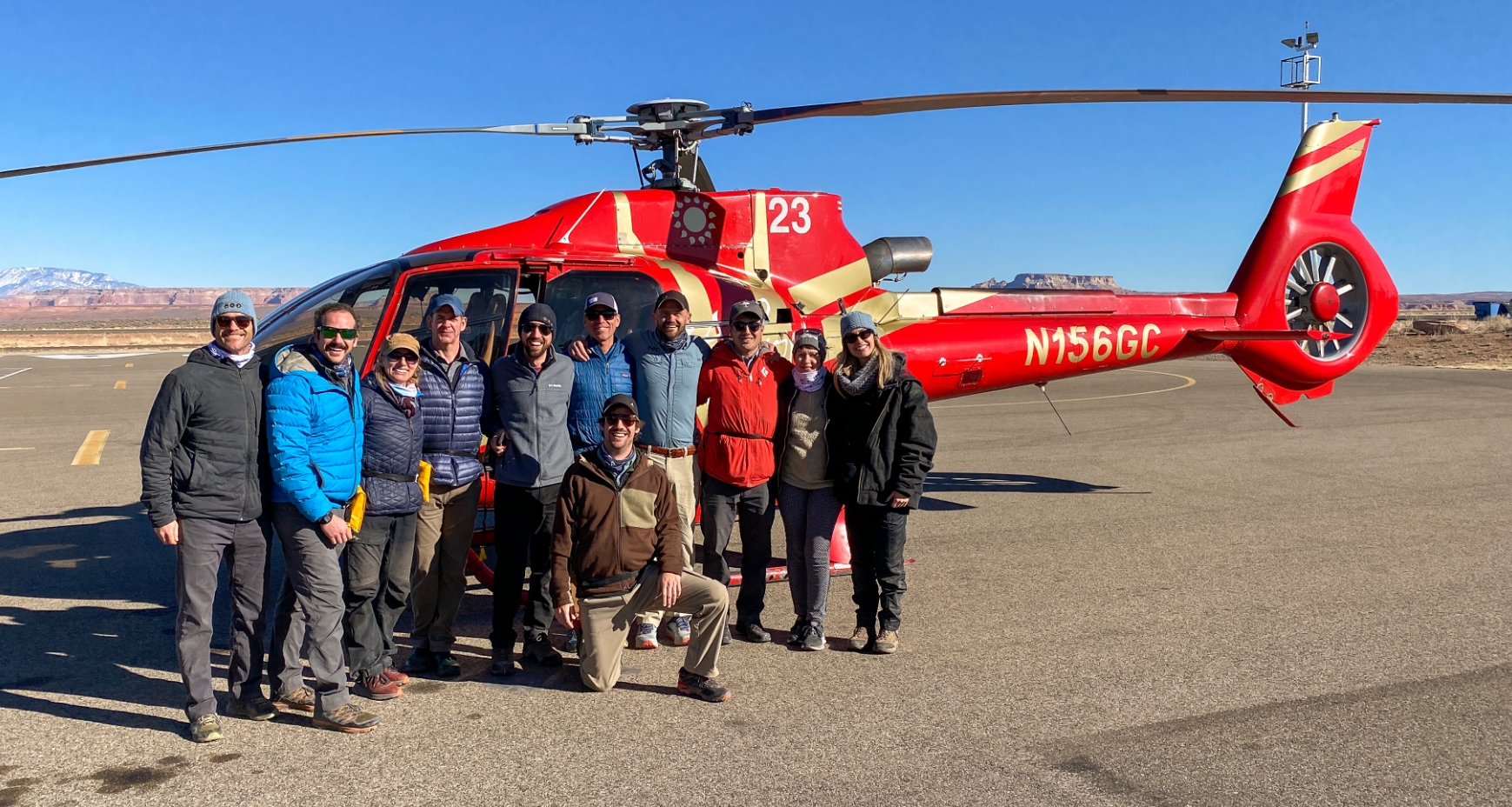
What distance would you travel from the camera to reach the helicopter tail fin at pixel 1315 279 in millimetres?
10492

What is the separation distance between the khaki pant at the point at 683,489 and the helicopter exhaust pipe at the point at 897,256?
11.3 feet

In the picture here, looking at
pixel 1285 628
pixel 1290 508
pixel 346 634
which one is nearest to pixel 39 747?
pixel 346 634

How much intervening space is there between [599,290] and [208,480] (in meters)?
2.90

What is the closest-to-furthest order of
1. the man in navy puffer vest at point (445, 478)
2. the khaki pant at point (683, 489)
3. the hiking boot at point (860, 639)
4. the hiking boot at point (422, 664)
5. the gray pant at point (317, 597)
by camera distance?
the gray pant at point (317, 597), the man in navy puffer vest at point (445, 478), the hiking boot at point (422, 664), the khaki pant at point (683, 489), the hiking boot at point (860, 639)

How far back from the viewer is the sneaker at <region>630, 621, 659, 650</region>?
5.56m

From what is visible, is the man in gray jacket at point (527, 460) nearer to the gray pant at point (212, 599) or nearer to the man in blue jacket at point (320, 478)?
the man in blue jacket at point (320, 478)

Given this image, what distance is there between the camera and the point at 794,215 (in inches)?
311

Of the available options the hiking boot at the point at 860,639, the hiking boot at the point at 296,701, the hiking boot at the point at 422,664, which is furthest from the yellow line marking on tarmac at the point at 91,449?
the hiking boot at the point at 860,639

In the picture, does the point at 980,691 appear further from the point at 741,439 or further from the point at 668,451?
the point at 668,451

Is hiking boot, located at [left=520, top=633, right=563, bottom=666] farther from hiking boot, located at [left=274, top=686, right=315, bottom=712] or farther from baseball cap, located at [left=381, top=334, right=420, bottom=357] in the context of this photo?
baseball cap, located at [left=381, top=334, right=420, bottom=357]

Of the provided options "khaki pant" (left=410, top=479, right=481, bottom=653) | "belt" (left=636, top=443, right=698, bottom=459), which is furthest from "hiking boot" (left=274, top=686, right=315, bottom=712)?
"belt" (left=636, top=443, right=698, bottom=459)

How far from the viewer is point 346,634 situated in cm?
490

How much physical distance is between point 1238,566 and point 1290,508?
2475 mm

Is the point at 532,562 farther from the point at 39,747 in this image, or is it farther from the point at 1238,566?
the point at 1238,566
